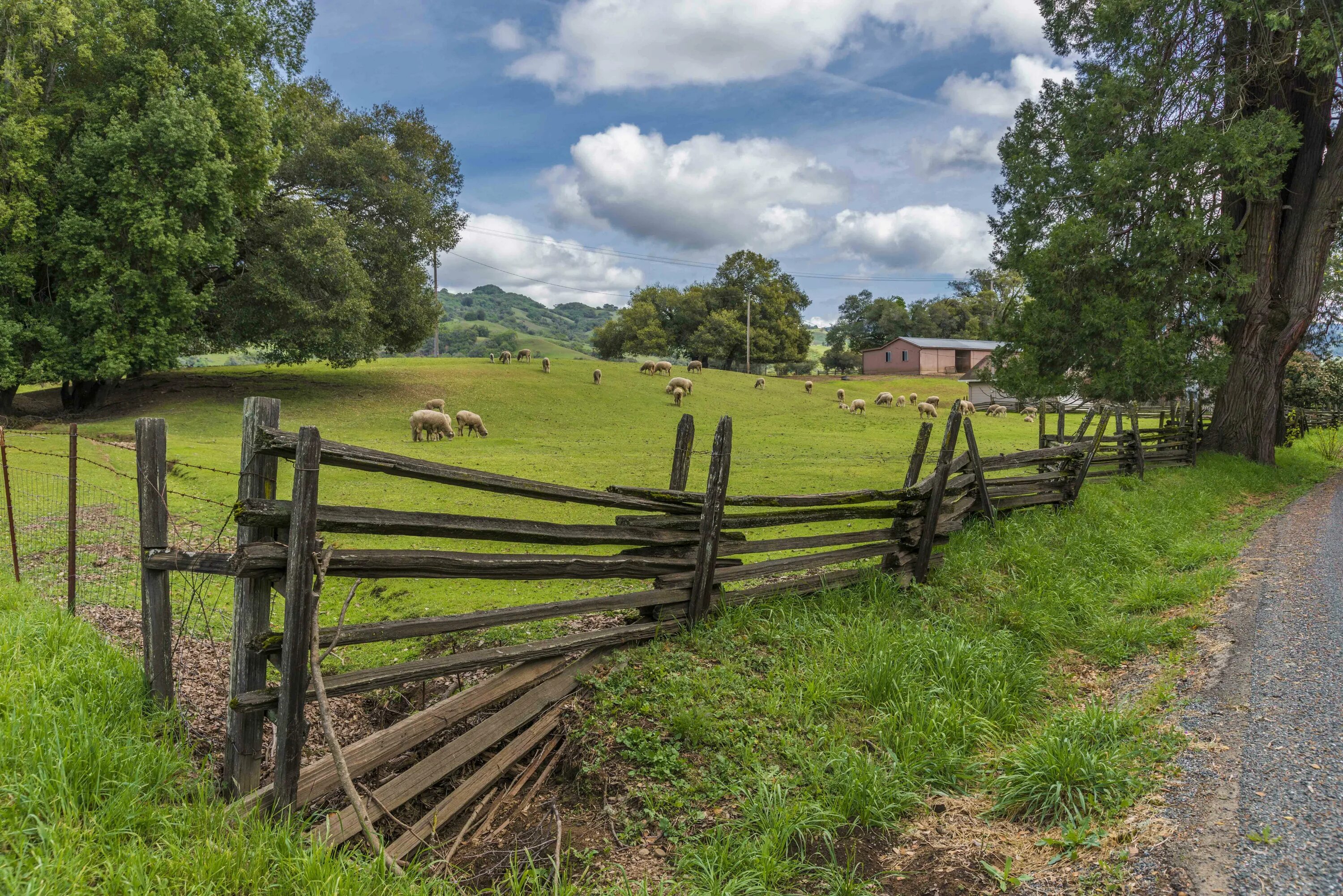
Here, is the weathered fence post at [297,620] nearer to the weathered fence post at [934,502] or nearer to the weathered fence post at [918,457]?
the weathered fence post at [934,502]

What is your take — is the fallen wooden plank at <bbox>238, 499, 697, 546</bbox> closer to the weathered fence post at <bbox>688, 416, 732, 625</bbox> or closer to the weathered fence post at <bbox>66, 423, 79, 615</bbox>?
the weathered fence post at <bbox>688, 416, 732, 625</bbox>

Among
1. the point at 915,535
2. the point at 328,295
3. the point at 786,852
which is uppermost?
the point at 328,295

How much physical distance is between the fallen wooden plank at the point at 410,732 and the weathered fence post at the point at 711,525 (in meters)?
1.45

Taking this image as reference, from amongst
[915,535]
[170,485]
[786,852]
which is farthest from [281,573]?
[170,485]

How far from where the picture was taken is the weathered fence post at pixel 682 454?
A: 693 centimetres

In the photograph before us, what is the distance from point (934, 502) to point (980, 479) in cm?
210

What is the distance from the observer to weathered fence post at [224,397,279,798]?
3760mm

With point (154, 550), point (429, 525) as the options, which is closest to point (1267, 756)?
point (429, 525)

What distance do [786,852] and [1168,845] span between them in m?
Answer: 1.96

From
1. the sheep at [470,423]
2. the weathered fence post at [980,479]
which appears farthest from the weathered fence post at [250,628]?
the sheep at [470,423]

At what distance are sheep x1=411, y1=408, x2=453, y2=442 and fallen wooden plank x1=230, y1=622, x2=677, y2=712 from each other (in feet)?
65.3

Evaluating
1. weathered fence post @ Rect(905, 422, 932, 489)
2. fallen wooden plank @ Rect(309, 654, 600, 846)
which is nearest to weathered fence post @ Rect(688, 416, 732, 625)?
fallen wooden plank @ Rect(309, 654, 600, 846)

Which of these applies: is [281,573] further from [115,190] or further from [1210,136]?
[115,190]

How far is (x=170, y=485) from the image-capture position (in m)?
13.9
